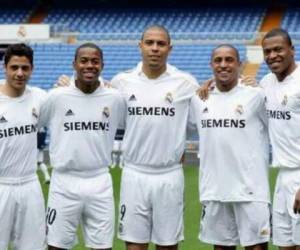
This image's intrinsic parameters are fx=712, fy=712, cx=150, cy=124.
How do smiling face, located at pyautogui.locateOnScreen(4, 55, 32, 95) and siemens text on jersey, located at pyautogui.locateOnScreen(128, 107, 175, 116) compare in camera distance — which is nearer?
smiling face, located at pyautogui.locateOnScreen(4, 55, 32, 95)

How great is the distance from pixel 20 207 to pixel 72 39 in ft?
68.4

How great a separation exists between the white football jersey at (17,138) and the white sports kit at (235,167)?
A: 4.58 ft

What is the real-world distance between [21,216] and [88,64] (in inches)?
52.5

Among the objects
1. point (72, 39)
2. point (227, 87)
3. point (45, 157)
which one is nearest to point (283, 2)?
point (72, 39)

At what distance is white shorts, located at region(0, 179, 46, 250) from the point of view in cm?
568

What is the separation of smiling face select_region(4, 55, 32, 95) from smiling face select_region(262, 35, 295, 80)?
75.1 inches

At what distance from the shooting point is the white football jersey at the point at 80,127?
5.83m

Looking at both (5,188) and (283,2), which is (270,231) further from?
(283,2)

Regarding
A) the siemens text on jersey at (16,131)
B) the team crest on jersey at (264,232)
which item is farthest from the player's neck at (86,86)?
the team crest on jersey at (264,232)

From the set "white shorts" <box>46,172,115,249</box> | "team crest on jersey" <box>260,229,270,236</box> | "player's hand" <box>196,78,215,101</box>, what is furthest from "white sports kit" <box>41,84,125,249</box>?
"team crest on jersey" <box>260,229,270,236</box>

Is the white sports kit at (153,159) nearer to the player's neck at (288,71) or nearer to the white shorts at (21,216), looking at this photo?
the white shorts at (21,216)

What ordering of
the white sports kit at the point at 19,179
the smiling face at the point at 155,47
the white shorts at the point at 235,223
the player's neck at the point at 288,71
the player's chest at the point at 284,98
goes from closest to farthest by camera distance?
the player's chest at the point at 284,98, the player's neck at the point at 288,71, the white sports kit at the point at 19,179, the white shorts at the point at 235,223, the smiling face at the point at 155,47

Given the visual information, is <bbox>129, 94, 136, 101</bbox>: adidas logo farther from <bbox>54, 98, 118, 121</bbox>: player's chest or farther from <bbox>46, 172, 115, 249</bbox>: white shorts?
<bbox>46, 172, 115, 249</bbox>: white shorts

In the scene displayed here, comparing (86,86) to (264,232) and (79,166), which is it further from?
(264,232)
